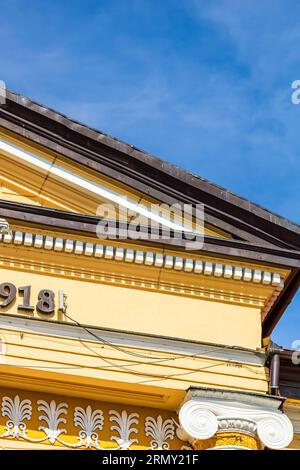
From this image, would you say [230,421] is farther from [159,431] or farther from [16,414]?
[16,414]

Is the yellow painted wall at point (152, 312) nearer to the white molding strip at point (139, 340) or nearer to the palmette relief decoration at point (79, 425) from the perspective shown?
the white molding strip at point (139, 340)

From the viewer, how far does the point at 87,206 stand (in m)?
18.0

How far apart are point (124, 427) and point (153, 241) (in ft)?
7.39

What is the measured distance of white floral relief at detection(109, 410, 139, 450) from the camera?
56.3 ft

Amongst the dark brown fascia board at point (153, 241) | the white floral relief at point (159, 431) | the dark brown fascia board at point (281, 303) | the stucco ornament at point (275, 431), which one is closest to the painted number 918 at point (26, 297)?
the dark brown fascia board at point (153, 241)

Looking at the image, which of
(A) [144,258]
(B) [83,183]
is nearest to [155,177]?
(B) [83,183]

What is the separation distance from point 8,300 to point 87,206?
1682mm

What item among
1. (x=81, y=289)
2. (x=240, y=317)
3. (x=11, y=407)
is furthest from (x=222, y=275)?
(x=11, y=407)

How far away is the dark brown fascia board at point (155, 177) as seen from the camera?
1809 centimetres

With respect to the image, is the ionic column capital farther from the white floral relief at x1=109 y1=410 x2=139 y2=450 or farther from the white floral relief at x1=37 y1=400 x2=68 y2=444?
the white floral relief at x1=37 y1=400 x2=68 y2=444

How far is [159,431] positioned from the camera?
17375 mm

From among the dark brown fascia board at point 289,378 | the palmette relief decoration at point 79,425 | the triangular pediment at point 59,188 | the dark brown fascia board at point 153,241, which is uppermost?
the triangular pediment at point 59,188

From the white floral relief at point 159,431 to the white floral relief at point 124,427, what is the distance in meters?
→ 0.16

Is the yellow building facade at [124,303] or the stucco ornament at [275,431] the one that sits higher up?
the yellow building facade at [124,303]
